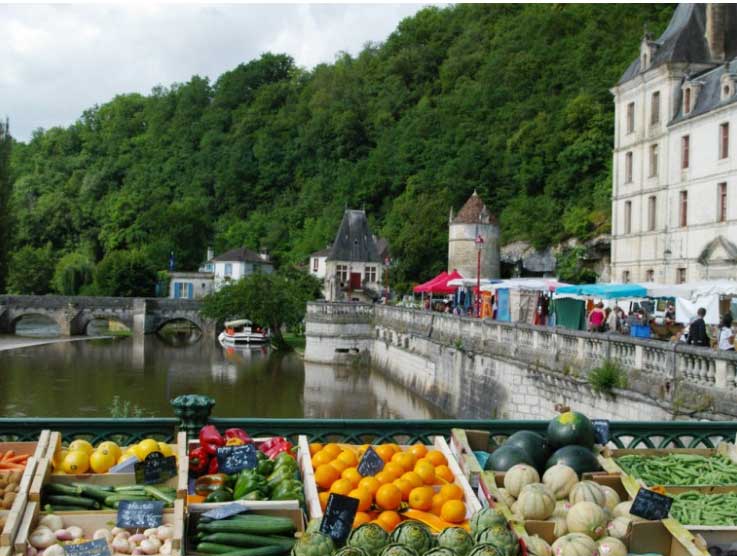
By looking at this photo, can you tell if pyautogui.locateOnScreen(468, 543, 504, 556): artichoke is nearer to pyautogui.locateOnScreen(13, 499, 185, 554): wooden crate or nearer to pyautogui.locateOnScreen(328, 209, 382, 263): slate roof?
pyautogui.locateOnScreen(13, 499, 185, 554): wooden crate

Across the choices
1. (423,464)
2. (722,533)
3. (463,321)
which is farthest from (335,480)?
(463,321)

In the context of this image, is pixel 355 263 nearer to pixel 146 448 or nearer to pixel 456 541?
pixel 146 448

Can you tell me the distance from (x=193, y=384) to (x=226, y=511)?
113 feet

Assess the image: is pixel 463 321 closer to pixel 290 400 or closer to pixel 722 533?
pixel 290 400

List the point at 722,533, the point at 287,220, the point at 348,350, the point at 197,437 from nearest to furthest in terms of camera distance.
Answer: the point at 722,533 → the point at 197,437 → the point at 348,350 → the point at 287,220

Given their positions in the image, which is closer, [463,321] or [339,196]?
[463,321]

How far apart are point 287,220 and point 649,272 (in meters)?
65.2

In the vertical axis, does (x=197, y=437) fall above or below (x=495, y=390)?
above

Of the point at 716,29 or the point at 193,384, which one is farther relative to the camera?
the point at 193,384

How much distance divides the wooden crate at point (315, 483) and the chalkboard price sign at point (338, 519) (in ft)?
1.09

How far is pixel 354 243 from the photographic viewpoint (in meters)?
66.8

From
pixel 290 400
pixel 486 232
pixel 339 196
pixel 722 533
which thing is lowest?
pixel 290 400

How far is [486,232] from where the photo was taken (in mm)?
49125

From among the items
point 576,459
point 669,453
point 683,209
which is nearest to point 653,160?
point 683,209
